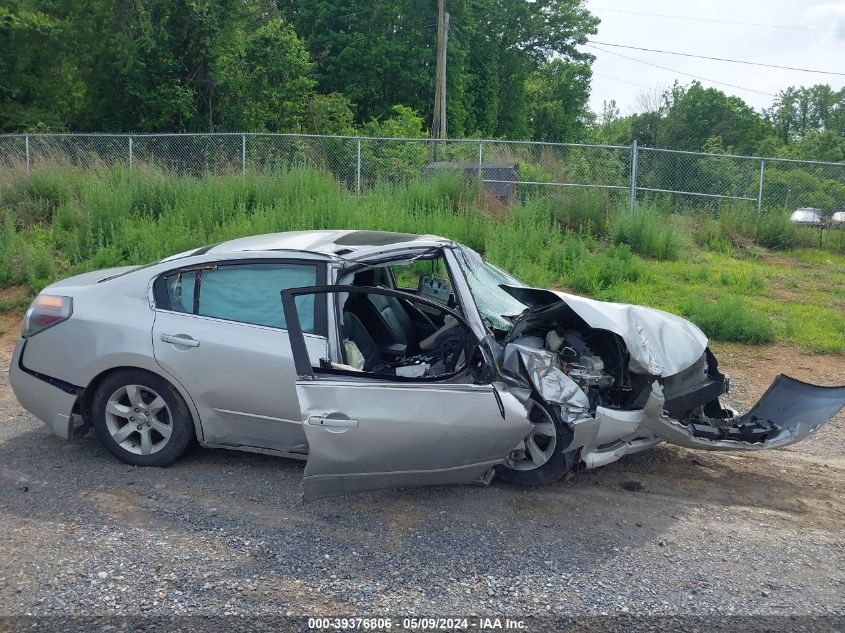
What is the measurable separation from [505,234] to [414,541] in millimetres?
8764

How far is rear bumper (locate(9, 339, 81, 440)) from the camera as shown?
17.6ft

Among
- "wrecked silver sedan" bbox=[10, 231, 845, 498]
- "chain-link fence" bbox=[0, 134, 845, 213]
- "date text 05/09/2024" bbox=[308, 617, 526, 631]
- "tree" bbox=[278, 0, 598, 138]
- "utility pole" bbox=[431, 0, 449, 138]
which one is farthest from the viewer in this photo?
"tree" bbox=[278, 0, 598, 138]

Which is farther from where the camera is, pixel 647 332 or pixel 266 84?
pixel 266 84

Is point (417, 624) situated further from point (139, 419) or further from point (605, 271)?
point (605, 271)

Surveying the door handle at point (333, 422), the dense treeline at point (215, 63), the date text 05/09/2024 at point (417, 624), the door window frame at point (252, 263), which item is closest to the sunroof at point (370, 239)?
the door window frame at point (252, 263)

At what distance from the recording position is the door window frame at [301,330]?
4.40 metres

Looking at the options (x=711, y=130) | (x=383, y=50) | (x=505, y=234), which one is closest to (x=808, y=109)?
(x=711, y=130)

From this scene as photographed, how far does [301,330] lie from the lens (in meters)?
4.59

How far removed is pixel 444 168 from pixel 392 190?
42.0 inches

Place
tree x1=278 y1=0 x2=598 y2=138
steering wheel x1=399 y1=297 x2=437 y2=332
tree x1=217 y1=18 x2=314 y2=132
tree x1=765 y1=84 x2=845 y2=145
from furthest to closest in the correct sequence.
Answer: tree x1=765 y1=84 x2=845 y2=145, tree x1=278 y1=0 x2=598 y2=138, tree x1=217 y1=18 x2=314 y2=132, steering wheel x1=399 y1=297 x2=437 y2=332

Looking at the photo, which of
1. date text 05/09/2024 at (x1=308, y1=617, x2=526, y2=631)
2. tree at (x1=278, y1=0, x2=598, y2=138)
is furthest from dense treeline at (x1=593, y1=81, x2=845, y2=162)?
date text 05/09/2024 at (x1=308, y1=617, x2=526, y2=631)

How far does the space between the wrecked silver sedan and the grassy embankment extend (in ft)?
16.9

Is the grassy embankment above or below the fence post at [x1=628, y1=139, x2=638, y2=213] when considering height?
below

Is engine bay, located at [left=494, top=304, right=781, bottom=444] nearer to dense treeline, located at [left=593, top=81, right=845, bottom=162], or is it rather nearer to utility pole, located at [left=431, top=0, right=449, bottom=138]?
utility pole, located at [left=431, top=0, right=449, bottom=138]
